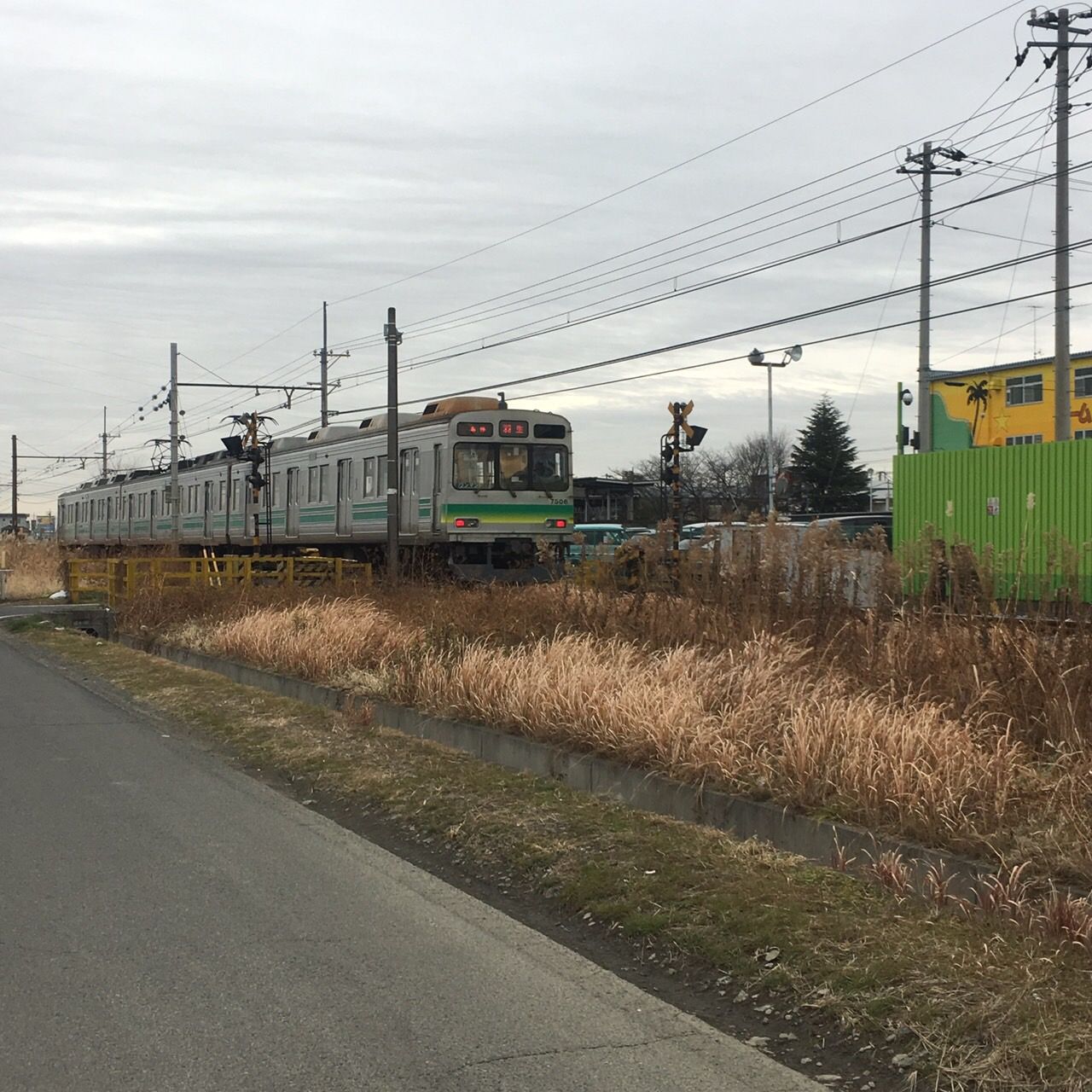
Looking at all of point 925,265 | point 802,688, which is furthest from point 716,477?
point 802,688

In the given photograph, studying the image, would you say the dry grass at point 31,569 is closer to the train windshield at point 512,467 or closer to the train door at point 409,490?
the train door at point 409,490

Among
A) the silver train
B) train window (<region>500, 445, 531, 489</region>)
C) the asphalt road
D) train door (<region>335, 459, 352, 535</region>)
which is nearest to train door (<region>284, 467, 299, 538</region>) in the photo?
the silver train

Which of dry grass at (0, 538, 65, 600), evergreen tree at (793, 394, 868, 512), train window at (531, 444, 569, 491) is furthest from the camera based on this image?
evergreen tree at (793, 394, 868, 512)

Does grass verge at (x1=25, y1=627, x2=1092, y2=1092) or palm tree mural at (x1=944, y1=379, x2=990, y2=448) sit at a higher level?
palm tree mural at (x1=944, y1=379, x2=990, y2=448)

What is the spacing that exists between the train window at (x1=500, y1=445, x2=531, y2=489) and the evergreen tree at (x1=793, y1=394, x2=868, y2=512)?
52.4 meters

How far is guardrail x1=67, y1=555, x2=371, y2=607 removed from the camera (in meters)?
23.2

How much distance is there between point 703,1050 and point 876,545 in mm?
6360

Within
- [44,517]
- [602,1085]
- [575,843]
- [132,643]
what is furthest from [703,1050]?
[44,517]

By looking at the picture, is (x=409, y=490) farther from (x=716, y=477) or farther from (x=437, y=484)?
(x=716, y=477)

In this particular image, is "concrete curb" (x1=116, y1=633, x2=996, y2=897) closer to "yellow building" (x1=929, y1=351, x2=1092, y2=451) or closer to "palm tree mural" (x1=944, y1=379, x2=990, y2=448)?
"yellow building" (x1=929, y1=351, x2=1092, y2=451)

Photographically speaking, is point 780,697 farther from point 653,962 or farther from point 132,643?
point 132,643

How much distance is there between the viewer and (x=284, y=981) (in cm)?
500

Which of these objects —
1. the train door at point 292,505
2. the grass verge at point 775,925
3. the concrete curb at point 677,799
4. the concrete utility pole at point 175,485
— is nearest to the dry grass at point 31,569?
the concrete utility pole at point 175,485

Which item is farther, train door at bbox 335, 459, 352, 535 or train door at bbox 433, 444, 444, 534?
train door at bbox 335, 459, 352, 535
